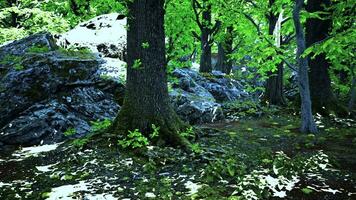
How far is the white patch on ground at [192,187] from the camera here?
4.85m

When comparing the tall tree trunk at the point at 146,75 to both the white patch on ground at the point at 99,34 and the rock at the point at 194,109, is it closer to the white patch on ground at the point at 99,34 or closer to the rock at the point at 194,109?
the rock at the point at 194,109

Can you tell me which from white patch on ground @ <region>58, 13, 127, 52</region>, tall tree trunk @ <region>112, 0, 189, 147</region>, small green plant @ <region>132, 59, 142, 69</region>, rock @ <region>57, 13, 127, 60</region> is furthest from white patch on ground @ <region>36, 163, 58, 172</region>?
white patch on ground @ <region>58, 13, 127, 52</region>

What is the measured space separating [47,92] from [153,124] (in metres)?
4.69

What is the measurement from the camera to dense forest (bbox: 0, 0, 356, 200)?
5211 millimetres

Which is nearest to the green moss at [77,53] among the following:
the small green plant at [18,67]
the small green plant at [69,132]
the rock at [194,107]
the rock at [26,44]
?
the rock at [26,44]

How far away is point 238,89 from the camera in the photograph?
59.5 ft

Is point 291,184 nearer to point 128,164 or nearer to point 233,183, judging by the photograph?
point 233,183

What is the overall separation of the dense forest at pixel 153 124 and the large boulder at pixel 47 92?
0.12 ft

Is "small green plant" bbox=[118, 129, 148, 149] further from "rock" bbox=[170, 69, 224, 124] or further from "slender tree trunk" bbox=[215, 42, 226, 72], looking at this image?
"slender tree trunk" bbox=[215, 42, 226, 72]

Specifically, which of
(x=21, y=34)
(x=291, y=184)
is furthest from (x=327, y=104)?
(x=21, y=34)

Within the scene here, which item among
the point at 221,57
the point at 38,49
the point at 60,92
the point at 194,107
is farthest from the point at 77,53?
the point at 221,57

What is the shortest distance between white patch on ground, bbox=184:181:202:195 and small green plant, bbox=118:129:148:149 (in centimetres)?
185

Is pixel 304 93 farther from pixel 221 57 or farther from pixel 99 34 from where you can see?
pixel 221 57

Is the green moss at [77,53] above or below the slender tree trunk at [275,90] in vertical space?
above
